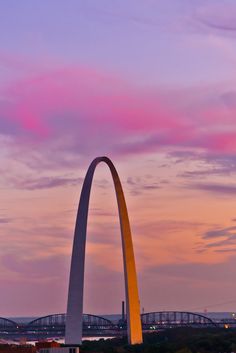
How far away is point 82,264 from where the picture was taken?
8081 centimetres

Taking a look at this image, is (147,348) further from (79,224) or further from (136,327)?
(79,224)

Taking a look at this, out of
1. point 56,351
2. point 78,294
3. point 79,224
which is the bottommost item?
point 56,351

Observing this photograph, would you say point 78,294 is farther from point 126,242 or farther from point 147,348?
point 147,348

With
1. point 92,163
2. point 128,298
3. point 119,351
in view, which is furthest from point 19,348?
point 92,163

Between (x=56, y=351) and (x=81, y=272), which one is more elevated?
(x=81, y=272)

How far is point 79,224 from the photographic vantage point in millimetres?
80562

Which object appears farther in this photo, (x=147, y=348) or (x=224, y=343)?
(x=224, y=343)

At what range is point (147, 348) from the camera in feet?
319

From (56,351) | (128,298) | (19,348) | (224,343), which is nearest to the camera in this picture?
(56,351)

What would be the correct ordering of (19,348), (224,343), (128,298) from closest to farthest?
(128,298)
(19,348)
(224,343)

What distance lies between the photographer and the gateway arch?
8056 centimetres

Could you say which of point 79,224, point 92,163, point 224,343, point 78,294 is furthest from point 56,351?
point 224,343

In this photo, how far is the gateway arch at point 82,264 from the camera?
264ft

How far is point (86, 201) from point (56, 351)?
40.2 ft
